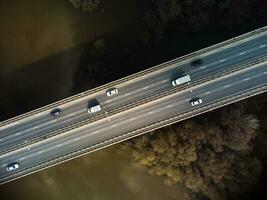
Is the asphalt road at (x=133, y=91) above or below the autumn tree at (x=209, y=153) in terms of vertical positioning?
above

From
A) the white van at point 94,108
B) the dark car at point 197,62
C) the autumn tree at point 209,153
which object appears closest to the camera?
the dark car at point 197,62

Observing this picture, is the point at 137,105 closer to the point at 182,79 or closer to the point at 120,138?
the point at 120,138

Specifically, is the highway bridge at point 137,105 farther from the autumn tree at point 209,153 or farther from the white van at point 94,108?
the autumn tree at point 209,153

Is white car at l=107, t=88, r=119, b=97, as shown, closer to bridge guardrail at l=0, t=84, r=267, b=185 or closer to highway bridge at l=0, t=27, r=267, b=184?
highway bridge at l=0, t=27, r=267, b=184

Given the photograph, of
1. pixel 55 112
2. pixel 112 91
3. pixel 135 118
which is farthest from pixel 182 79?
pixel 55 112

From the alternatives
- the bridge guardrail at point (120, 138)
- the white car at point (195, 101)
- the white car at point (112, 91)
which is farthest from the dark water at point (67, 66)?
the white car at point (195, 101)

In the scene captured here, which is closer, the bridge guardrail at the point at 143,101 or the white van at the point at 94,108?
the bridge guardrail at the point at 143,101

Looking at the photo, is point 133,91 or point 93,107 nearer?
point 93,107

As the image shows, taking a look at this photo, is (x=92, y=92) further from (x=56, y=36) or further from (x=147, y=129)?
(x=56, y=36)
